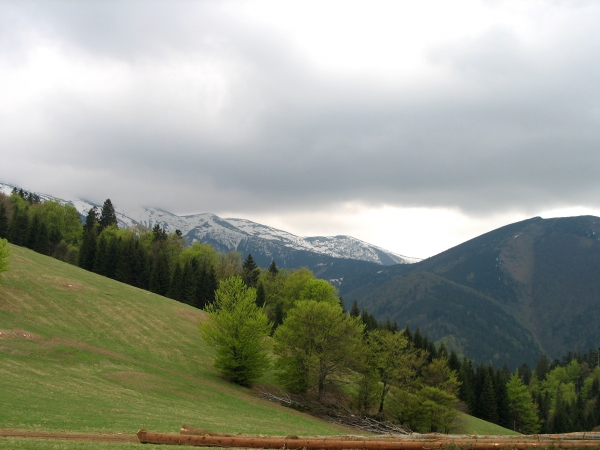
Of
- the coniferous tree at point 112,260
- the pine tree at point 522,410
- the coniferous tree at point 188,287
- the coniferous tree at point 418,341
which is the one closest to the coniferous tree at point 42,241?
the coniferous tree at point 112,260

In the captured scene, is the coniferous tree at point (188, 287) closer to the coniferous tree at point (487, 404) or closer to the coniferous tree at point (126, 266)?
the coniferous tree at point (126, 266)

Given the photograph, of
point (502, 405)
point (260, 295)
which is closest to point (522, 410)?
point (502, 405)

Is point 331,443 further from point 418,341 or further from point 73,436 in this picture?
point 418,341

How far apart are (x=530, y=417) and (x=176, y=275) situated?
8575 cm

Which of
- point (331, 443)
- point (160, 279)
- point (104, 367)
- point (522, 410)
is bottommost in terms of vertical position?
point (522, 410)

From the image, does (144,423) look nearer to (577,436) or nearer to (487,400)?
(577,436)

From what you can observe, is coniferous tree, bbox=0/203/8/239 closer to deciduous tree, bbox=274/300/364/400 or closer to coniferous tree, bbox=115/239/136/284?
coniferous tree, bbox=115/239/136/284

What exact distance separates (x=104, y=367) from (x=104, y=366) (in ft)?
1.02

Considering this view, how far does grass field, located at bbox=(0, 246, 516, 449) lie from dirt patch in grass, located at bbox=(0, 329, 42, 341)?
10 cm

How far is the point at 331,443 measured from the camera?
20.2 metres

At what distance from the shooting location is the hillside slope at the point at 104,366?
1069 inches

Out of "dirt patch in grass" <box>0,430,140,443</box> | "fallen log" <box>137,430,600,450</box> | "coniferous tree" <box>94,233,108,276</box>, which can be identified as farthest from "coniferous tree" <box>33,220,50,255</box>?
"fallen log" <box>137,430,600,450</box>

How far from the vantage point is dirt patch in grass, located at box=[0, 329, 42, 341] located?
4283 centimetres

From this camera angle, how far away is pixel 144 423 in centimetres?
2556
